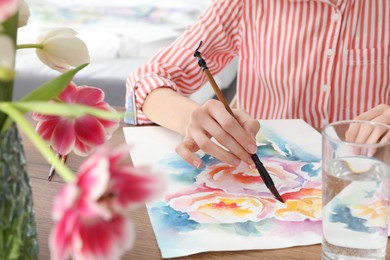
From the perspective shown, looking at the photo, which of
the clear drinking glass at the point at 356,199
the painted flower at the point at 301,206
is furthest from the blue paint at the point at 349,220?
the painted flower at the point at 301,206

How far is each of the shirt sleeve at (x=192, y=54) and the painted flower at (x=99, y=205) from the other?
2.58ft

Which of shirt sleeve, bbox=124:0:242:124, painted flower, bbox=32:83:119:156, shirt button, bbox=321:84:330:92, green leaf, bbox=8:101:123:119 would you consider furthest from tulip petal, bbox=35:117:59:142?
shirt button, bbox=321:84:330:92

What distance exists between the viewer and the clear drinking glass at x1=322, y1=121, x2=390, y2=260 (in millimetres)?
618

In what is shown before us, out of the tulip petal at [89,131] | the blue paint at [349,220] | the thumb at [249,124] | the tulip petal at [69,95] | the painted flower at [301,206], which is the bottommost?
the painted flower at [301,206]

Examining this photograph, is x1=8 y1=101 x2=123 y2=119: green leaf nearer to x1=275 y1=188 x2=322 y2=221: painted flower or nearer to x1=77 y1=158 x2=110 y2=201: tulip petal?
x1=77 y1=158 x2=110 y2=201: tulip petal

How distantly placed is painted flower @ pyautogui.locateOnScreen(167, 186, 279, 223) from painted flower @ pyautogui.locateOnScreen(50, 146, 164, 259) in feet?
1.20

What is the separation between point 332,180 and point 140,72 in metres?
0.64

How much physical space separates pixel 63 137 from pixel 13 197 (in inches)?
3.4

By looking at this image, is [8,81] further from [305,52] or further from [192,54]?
[305,52]

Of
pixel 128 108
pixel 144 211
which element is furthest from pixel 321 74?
pixel 144 211

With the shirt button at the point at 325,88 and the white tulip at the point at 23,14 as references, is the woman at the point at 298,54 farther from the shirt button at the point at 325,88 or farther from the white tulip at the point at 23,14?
the white tulip at the point at 23,14

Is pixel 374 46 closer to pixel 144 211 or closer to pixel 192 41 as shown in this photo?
pixel 192 41

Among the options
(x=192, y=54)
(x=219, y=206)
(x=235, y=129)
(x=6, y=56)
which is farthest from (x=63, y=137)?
(x=192, y=54)

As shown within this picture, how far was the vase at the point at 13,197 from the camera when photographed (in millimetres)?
471
